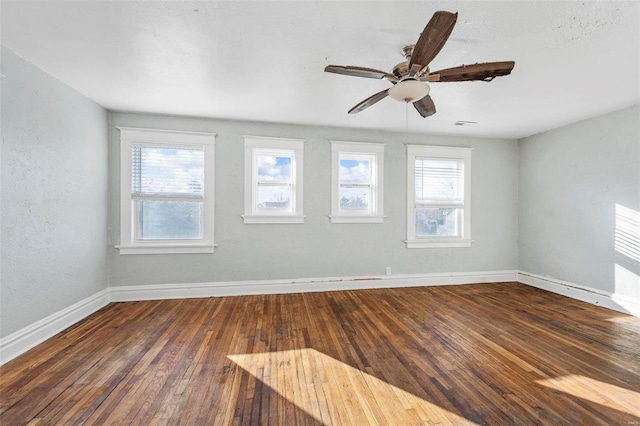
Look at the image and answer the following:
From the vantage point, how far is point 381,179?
437 cm

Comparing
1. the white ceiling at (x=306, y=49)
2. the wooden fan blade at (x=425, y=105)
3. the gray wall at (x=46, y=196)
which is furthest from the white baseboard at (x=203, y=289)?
the wooden fan blade at (x=425, y=105)

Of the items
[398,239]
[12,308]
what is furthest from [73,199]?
[398,239]

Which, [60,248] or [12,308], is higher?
[60,248]

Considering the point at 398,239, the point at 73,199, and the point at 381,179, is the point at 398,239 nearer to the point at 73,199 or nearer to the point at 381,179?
the point at 381,179

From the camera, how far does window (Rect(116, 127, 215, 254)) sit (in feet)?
11.9

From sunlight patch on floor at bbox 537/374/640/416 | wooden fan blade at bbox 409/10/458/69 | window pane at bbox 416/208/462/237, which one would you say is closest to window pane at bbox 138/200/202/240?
wooden fan blade at bbox 409/10/458/69

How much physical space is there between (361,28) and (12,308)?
3598 mm

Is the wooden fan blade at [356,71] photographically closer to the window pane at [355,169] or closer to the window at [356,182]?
the window at [356,182]

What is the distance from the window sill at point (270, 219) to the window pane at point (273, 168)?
1.88 feet

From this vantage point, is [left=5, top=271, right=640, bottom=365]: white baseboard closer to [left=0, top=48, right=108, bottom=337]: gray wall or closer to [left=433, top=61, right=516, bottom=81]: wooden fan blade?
[left=0, top=48, right=108, bottom=337]: gray wall

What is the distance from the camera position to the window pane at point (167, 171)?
12.1 feet

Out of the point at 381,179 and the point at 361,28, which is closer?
the point at 361,28

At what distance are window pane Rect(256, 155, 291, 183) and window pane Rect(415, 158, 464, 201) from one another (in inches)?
87.6

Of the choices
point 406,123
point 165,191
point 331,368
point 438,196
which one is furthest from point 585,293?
point 165,191
